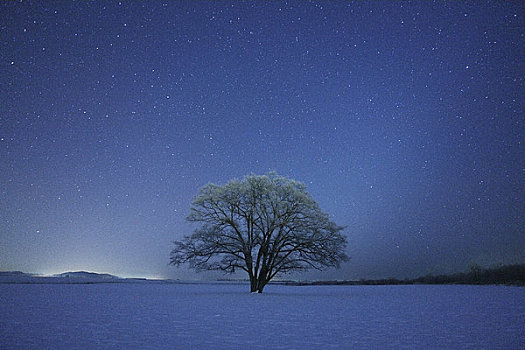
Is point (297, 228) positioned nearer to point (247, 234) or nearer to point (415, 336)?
point (247, 234)

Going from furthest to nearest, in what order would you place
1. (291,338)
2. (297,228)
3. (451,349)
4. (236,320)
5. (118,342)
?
(297,228) → (236,320) → (291,338) → (118,342) → (451,349)

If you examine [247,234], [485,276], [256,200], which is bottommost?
[485,276]

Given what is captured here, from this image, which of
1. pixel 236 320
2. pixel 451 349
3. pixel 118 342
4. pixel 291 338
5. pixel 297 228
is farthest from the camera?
pixel 297 228

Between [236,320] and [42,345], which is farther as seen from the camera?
[236,320]

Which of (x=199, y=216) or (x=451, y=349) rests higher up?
(x=199, y=216)

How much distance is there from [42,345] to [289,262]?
29896 millimetres

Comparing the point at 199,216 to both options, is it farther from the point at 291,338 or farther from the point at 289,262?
the point at 291,338

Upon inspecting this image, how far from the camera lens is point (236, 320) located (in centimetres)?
1577

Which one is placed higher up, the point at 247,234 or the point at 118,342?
the point at 247,234

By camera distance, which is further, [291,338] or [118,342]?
[291,338]

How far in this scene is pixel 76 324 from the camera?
14.1m

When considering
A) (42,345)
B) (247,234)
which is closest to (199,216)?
(247,234)

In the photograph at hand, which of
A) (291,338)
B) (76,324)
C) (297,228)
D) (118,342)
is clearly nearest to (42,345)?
(118,342)

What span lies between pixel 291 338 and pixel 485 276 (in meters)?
77.3
